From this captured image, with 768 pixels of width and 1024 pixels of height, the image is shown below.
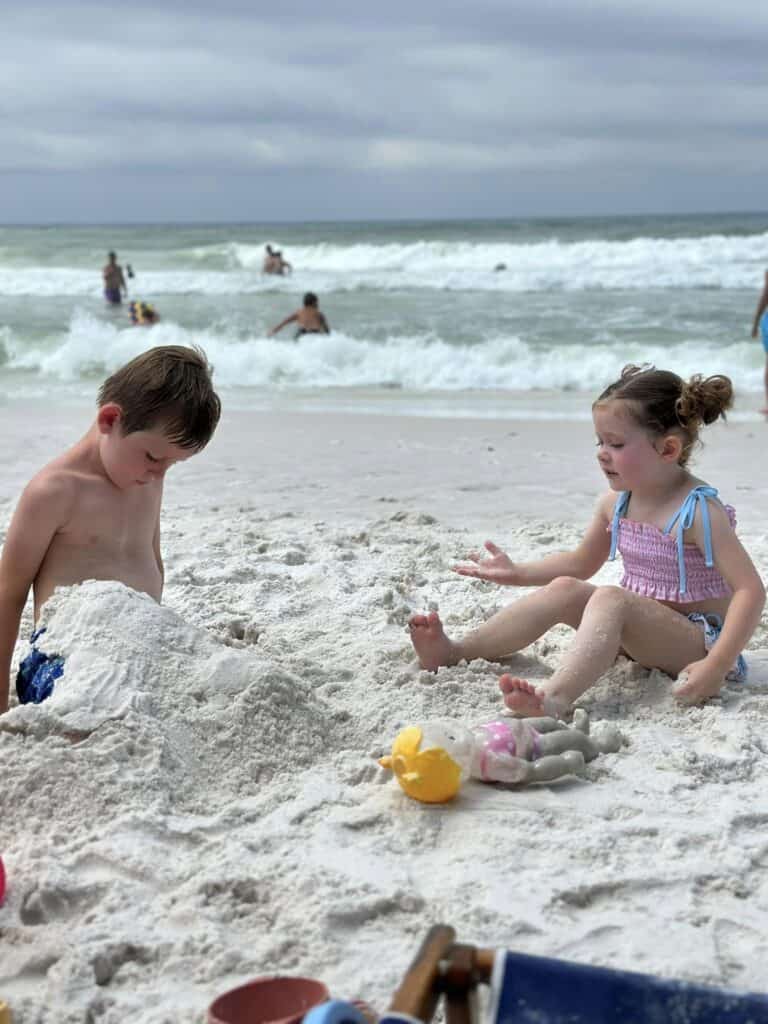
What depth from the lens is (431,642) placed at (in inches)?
130

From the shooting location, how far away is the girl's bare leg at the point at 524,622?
134 inches

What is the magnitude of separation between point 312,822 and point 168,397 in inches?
45.3

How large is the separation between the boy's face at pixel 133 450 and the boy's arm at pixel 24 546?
146 mm

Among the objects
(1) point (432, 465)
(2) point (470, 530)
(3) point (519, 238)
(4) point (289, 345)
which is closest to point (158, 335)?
(4) point (289, 345)

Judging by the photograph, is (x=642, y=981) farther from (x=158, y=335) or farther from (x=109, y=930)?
(x=158, y=335)

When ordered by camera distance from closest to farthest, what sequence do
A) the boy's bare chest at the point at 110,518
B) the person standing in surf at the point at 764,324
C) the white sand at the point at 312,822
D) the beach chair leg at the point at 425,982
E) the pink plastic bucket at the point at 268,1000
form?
the beach chair leg at the point at 425,982
the pink plastic bucket at the point at 268,1000
the white sand at the point at 312,822
the boy's bare chest at the point at 110,518
the person standing in surf at the point at 764,324

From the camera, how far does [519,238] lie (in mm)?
36812

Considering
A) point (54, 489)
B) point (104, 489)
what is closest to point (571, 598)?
point (104, 489)

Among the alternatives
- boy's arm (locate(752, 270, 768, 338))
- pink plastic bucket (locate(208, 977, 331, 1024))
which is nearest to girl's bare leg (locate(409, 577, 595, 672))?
pink plastic bucket (locate(208, 977, 331, 1024))

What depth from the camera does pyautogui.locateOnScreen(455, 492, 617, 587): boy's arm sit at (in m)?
3.61

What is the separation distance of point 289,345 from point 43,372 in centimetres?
261

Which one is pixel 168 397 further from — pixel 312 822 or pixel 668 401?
pixel 668 401

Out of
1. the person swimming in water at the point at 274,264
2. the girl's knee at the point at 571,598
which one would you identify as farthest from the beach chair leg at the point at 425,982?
the person swimming in water at the point at 274,264

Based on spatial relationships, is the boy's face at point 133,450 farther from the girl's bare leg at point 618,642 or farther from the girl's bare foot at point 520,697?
the girl's bare leg at point 618,642
